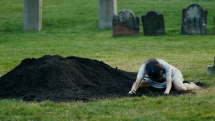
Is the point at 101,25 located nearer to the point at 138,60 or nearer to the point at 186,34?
the point at 186,34

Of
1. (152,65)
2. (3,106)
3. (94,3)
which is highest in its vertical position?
(94,3)

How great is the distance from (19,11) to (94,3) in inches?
306

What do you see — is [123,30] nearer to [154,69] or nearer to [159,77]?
[159,77]

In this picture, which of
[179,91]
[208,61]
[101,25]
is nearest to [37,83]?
[179,91]

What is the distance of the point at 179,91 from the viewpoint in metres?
6.82

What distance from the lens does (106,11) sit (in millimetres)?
23375

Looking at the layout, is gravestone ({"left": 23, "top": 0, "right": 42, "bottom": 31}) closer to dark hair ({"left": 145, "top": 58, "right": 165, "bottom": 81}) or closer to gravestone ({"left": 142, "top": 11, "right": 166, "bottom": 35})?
gravestone ({"left": 142, "top": 11, "right": 166, "bottom": 35})

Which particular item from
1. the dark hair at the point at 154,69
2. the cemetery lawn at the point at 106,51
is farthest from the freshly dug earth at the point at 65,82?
the cemetery lawn at the point at 106,51

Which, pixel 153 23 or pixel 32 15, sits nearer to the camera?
pixel 153 23

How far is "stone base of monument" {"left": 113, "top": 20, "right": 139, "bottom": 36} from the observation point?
19281 mm

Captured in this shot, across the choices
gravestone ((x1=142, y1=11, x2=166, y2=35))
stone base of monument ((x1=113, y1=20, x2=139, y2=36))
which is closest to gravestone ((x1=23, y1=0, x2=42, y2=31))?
stone base of monument ((x1=113, y1=20, x2=139, y2=36))

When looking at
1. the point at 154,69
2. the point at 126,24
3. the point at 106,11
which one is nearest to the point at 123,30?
the point at 126,24

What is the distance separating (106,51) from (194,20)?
6630 mm

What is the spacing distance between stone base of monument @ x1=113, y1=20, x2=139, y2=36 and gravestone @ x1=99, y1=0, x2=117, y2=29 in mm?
4240
